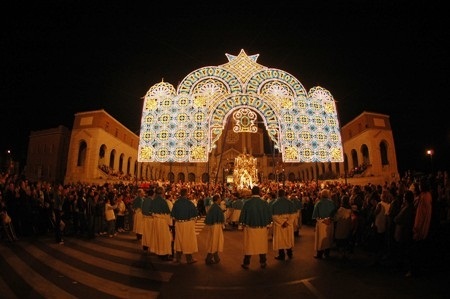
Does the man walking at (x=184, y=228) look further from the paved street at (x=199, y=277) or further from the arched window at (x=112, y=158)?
the arched window at (x=112, y=158)

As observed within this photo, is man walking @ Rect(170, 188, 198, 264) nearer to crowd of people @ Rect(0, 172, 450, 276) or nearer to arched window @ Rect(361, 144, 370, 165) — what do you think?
crowd of people @ Rect(0, 172, 450, 276)

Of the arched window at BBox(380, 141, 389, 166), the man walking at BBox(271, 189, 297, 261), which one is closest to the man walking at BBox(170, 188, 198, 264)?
the man walking at BBox(271, 189, 297, 261)

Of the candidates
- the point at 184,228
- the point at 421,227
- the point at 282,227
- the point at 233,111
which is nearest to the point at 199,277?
the point at 184,228

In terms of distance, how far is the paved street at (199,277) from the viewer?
5395 mm

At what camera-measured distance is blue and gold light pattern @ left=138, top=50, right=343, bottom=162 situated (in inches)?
739

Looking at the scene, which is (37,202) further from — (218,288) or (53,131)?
(53,131)

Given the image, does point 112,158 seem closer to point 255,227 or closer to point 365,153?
point 365,153

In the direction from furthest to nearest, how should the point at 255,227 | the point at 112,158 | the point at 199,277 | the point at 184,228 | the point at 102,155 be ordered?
the point at 112,158, the point at 102,155, the point at 184,228, the point at 255,227, the point at 199,277

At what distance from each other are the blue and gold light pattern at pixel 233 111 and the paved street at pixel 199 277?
1016 cm

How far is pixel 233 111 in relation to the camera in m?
20.0

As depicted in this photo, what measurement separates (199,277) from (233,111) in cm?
1448

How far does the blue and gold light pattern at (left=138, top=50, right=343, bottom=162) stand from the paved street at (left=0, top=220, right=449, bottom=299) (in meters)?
10.2

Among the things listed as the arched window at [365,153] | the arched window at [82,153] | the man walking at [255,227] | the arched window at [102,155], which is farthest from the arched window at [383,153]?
the arched window at [82,153]

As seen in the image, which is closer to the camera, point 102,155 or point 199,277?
point 199,277
